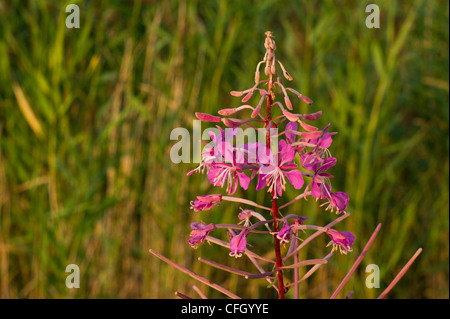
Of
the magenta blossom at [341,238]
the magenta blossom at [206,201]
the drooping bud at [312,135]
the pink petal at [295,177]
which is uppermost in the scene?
the drooping bud at [312,135]

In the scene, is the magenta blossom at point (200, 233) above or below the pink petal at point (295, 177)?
below

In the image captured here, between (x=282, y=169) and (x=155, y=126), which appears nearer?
(x=282, y=169)

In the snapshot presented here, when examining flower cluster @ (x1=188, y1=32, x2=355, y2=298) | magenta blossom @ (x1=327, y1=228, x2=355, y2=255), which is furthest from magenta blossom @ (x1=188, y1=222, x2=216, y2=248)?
magenta blossom @ (x1=327, y1=228, x2=355, y2=255)

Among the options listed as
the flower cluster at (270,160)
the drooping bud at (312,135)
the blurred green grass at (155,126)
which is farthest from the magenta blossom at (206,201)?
the blurred green grass at (155,126)

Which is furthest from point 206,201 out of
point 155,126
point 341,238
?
point 155,126

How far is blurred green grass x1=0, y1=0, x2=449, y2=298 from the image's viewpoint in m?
1.85

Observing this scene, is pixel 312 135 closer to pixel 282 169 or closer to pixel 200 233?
pixel 282 169

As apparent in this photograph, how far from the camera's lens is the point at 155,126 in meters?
1.92

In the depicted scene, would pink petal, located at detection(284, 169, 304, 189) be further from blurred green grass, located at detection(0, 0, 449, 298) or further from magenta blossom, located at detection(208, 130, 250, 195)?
blurred green grass, located at detection(0, 0, 449, 298)

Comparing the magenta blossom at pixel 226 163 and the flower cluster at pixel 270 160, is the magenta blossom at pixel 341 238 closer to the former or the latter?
the flower cluster at pixel 270 160

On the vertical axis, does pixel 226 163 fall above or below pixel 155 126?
below

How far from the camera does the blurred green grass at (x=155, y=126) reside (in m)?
1.85

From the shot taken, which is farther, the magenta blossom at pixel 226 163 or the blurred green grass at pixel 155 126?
the blurred green grass at pixel 155 126

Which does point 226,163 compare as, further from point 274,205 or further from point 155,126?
point 155,126
